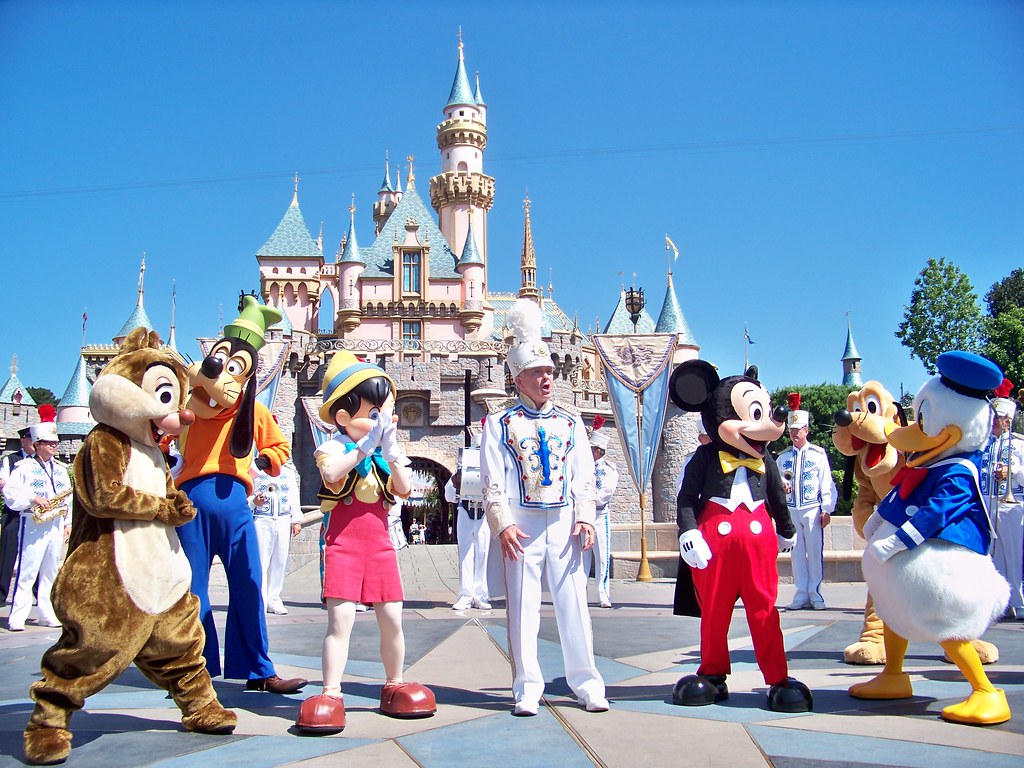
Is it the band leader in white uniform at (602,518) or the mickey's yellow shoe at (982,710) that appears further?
the band leader in white uniform at (602,518)

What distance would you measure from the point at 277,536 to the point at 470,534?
5.75 feet

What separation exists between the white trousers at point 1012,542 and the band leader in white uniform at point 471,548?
4137 millimetres

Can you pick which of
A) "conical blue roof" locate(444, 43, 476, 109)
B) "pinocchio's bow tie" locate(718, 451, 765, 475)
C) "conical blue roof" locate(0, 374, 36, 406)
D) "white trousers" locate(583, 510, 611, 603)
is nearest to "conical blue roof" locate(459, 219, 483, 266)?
"conical blue roof" locate(444, 43, 476, 109)

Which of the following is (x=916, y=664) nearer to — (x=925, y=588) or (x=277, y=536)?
(x=925, y=588)

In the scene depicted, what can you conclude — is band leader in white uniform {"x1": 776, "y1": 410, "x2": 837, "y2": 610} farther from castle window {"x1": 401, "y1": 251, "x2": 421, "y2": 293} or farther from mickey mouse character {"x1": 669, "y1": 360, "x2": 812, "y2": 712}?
castle window {"x1": 401, "y1": 251, "x2": 421, "y2": 293}

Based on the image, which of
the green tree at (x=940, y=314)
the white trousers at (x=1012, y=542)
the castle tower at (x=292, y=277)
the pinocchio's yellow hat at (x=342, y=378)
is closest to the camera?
the pinocchio's yellow hat at (x=342, y=378)

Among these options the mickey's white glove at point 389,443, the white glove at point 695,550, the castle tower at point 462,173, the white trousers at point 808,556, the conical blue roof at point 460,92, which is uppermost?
the conical blue roof at point 460,92

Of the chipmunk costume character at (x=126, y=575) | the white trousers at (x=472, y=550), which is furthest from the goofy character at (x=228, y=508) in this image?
the white trousers at (x=472, y=550)

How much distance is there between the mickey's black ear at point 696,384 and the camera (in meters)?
4.47

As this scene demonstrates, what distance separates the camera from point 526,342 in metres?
4.34

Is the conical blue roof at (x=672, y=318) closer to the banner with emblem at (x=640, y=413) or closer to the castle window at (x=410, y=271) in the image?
the castle window at (x=410, y=271)

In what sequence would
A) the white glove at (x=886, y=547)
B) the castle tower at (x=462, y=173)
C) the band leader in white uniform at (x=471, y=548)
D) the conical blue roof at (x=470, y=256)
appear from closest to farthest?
the white glove at (x=886, y=547), the band leader in white uniform at (x=471, y=548), the conical blue roof at (x=470, y=256), the castle tower at (x=462, y=173)

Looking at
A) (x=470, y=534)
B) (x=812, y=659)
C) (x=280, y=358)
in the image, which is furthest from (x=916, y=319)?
(x=812, y=659)

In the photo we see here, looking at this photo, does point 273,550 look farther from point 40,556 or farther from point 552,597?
point 552,597
